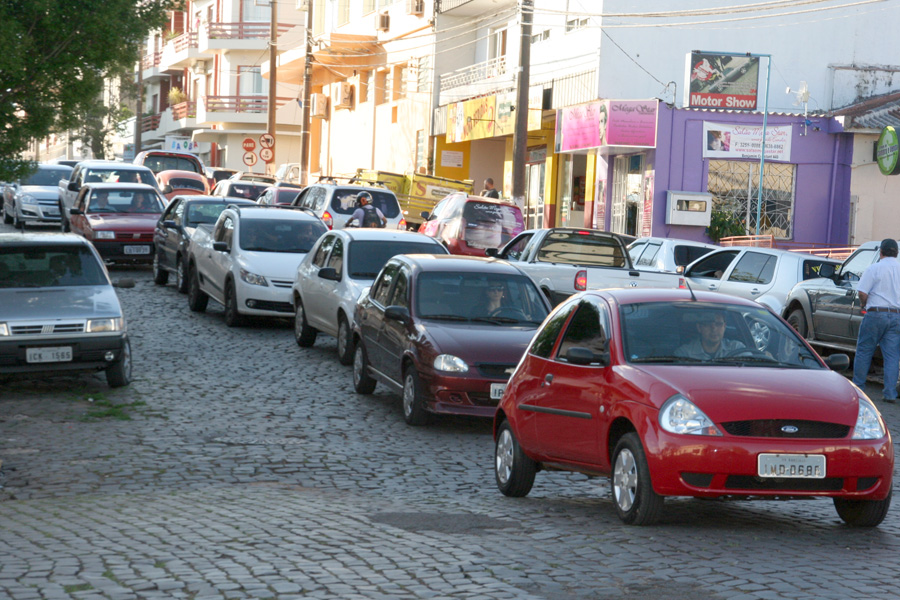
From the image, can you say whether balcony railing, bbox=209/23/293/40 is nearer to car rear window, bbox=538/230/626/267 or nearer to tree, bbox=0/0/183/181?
car rear window, bbox=538/230/626/267

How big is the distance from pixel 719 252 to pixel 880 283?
579 centimetres

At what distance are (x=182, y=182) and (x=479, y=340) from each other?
2758cm

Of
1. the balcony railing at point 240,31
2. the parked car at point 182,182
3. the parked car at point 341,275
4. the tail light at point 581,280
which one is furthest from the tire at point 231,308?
the balcony railing at point 240,31

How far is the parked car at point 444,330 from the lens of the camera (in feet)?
38.2

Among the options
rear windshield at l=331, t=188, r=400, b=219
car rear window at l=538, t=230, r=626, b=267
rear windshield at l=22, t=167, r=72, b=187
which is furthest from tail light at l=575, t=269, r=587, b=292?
rear windshield at l=22, t=167, r=72, b=187

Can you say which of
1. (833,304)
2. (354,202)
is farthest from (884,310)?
(354,202)

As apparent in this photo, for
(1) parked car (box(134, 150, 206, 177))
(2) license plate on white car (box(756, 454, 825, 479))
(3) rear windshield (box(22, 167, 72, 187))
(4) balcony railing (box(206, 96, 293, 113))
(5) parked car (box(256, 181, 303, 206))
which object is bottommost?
(2) license plate on white car (box(756, 454, 825, 479))

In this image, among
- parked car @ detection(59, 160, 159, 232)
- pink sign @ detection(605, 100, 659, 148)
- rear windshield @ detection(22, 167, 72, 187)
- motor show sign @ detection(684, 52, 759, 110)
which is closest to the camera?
motor show sign @ detection(684, 52, 759, 110)

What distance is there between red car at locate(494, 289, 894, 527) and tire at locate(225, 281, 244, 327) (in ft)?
33.4

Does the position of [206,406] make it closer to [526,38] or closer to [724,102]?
[526,38]

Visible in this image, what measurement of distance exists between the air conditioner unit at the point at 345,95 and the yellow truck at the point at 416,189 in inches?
706

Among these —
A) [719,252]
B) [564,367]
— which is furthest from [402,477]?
[719,252]

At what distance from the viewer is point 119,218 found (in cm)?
2598

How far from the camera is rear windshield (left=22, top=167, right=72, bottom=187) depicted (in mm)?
37906
